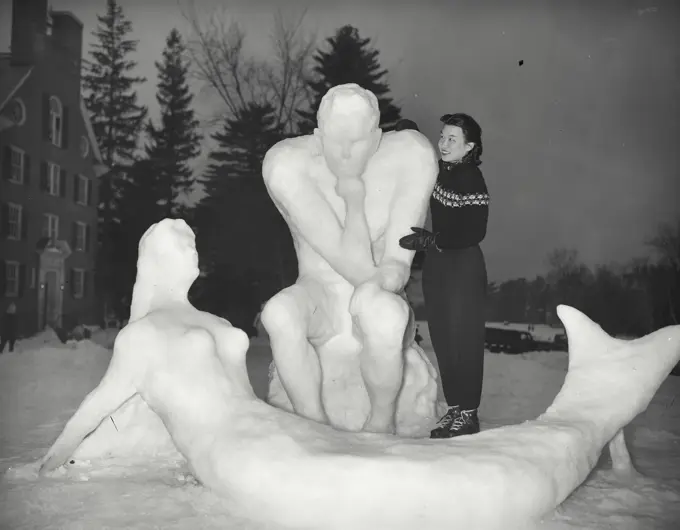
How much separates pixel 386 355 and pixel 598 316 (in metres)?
5.64

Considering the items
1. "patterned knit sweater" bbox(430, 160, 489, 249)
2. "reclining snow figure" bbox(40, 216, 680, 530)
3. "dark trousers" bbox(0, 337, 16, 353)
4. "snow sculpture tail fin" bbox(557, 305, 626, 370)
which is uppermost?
"patterned knit sweater" bbox(430, 160, 489, 249)

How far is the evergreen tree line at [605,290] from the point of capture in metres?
6.74

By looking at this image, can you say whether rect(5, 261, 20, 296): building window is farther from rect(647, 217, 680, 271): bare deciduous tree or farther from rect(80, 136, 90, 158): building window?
rect(647, 217, 680, 271): bare deciduous tree

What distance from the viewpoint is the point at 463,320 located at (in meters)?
2.51

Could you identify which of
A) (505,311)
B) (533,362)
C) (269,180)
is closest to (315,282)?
(269,180)

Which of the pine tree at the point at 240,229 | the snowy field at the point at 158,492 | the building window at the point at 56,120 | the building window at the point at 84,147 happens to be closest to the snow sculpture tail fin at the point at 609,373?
the snowy field at the point at 158,492

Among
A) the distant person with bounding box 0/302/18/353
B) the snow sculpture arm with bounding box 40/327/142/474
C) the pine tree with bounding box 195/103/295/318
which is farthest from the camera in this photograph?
the pine tree with bounding box 195/103/295/318

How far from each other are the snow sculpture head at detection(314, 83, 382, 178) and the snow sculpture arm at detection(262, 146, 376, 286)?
0.14 meters

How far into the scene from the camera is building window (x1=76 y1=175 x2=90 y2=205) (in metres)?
6.87

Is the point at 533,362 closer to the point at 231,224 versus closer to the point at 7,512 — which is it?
the point at 231,224

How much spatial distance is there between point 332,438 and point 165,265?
2.82 ft

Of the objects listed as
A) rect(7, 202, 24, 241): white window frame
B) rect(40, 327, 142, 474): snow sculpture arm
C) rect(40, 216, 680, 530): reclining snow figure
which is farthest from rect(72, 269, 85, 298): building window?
rect(40, 327, 142, 474): snow sculpture arm

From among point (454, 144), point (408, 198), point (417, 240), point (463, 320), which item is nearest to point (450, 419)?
point (463, 320)

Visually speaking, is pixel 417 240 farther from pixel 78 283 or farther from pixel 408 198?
pixel 78 283
